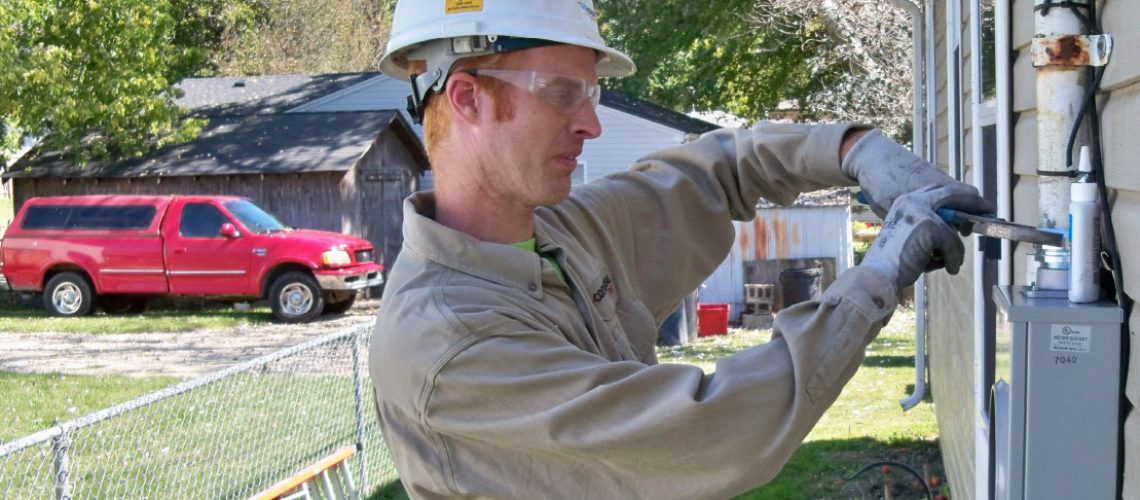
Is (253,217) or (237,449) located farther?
(253,217)

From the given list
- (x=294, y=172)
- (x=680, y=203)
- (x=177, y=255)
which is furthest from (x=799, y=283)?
(x=680, y=203)

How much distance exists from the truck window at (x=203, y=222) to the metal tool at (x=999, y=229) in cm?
1763

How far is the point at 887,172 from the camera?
92.5 inches

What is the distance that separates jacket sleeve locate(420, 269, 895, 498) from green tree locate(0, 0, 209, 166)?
736 inches

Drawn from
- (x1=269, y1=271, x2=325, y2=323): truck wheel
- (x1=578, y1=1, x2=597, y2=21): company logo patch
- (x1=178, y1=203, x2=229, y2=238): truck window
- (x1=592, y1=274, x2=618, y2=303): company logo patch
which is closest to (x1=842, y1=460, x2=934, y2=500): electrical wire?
(x1=592, y1=274, x2=618, y2=303): company logo patch

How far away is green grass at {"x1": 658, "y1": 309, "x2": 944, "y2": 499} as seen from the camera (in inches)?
305

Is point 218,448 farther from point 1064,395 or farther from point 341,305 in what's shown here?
point 341,305

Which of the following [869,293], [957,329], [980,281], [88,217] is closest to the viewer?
[869,293]

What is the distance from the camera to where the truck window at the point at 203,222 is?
18703 mm

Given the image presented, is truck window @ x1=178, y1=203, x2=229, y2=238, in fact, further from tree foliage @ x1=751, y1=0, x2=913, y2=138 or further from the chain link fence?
the chain link fence

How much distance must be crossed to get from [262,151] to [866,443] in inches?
643

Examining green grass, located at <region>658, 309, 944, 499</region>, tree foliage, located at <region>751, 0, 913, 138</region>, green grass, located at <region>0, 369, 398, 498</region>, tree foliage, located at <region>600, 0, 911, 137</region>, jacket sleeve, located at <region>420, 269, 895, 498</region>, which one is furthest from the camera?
tree foliage, located at <region>600, 0, 911, 137</region>

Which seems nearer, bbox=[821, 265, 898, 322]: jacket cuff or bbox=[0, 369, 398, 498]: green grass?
bbox=[821, 265, 898, 322]: jacket cuff

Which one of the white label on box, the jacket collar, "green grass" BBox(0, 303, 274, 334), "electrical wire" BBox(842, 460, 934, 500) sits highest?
the jacket collar
